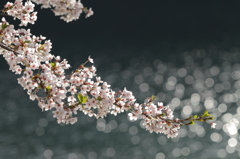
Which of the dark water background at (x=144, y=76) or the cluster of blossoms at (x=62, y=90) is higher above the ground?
the dark water background at (x=144, y=76)

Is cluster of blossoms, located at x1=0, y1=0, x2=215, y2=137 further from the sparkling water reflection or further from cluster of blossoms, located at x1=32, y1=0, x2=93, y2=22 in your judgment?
the sparkling water reflection

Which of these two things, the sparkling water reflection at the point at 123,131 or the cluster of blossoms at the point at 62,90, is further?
the sparkling water reflection at the point at 123,131

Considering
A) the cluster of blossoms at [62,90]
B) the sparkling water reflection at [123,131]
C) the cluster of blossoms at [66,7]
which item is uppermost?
the sparkling water reflection at [123,131]

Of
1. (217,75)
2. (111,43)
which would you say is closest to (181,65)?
(217,75)

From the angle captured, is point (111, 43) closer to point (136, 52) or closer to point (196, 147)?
point (136, 52)

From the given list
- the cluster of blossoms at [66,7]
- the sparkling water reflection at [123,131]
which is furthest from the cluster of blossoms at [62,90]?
the sparkling water reflection at [123,131]

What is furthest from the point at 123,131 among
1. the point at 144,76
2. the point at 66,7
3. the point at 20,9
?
the point at 144,76

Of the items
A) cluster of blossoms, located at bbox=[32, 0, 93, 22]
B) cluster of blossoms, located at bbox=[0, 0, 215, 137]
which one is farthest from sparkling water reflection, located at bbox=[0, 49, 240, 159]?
cluster of blossoms, located at bbox=[0, 0, 215, 137]

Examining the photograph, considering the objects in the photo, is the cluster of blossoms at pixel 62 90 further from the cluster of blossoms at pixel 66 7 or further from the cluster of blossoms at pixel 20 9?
the cluster of blossoms at pixel 66 7
